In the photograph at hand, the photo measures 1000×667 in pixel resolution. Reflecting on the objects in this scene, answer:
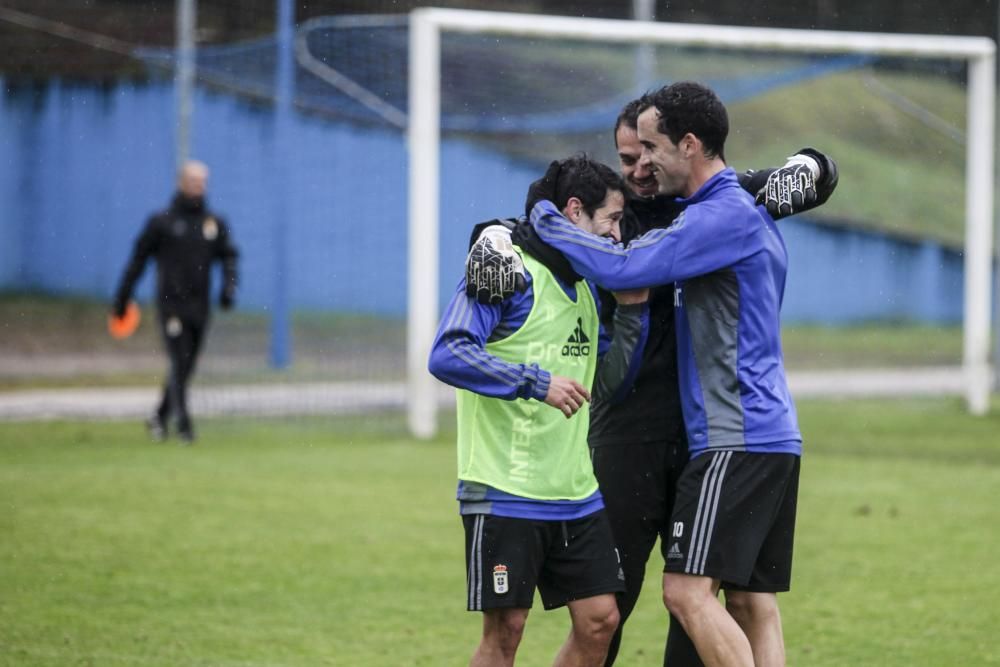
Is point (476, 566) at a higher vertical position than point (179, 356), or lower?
lower

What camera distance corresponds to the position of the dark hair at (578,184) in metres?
5.32

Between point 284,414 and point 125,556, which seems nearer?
point 125,556

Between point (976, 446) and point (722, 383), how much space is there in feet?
31.1

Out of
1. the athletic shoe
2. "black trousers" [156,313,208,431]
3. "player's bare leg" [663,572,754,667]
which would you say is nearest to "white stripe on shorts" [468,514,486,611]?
"player's bare leg" [663,572,754,667]

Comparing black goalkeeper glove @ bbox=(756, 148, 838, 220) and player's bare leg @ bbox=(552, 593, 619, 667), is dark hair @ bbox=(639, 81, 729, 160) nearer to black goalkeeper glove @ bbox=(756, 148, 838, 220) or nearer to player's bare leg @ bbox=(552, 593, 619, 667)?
black goalkeeper glove @ bbox=(756, 148, 838, 220)

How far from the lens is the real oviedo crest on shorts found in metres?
5.07


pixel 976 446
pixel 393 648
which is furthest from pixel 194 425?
pixel 393 648

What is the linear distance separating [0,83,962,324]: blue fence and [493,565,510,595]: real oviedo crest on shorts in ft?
34.5

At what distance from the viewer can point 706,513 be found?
5.18m

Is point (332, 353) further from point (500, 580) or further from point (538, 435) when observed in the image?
point (500, 580)

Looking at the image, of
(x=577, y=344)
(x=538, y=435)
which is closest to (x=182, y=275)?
(x=577, y=344)

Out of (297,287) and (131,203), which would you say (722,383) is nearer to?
(297,287)

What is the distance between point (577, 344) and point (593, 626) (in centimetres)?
92

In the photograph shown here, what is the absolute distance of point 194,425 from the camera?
50.7 feet
